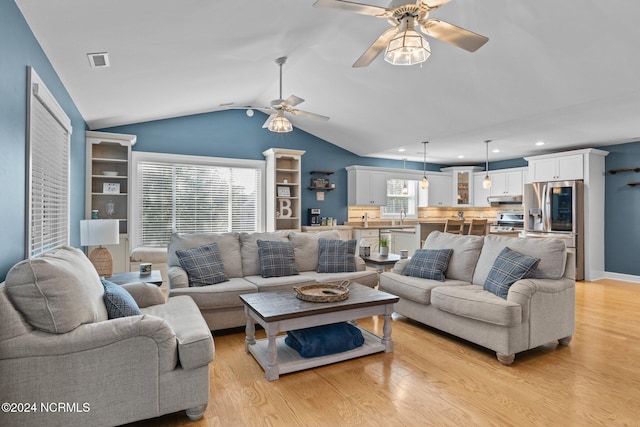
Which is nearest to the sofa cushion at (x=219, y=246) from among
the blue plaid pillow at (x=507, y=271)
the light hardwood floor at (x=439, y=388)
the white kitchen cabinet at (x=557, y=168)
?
the light hardwood floor at (x=439, y=388)

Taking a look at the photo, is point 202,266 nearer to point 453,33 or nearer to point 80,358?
point 80,358

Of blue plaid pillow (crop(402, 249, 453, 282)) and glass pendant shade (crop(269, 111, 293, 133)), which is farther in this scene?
glass pendant shade (crop(269, 111, 293, 133))

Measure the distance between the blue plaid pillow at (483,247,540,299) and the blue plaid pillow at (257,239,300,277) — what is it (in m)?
2.01

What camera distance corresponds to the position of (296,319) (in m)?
2.63

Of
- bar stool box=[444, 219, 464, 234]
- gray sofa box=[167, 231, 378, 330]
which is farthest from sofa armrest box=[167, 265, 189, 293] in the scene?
bar stool box=[444, 219, 464, 234]

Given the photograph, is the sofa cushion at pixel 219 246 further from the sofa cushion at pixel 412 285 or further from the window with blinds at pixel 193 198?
the window with blinds at pixel 193 198

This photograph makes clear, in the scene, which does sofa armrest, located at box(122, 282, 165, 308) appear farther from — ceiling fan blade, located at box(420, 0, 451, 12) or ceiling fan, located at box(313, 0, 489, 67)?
ceiling fan blade, located at box(420, 0, 451, 12)

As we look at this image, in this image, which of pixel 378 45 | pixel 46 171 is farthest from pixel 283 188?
pixel 378 45

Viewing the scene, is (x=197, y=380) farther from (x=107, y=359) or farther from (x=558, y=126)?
(x=558, y=126)

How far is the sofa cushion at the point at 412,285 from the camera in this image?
3.48m

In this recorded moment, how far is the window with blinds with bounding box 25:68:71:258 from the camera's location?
238cm

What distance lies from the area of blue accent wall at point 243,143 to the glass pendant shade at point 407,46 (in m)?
4.60

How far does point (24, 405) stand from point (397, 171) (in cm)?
749

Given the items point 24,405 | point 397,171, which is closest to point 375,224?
point 397,171
